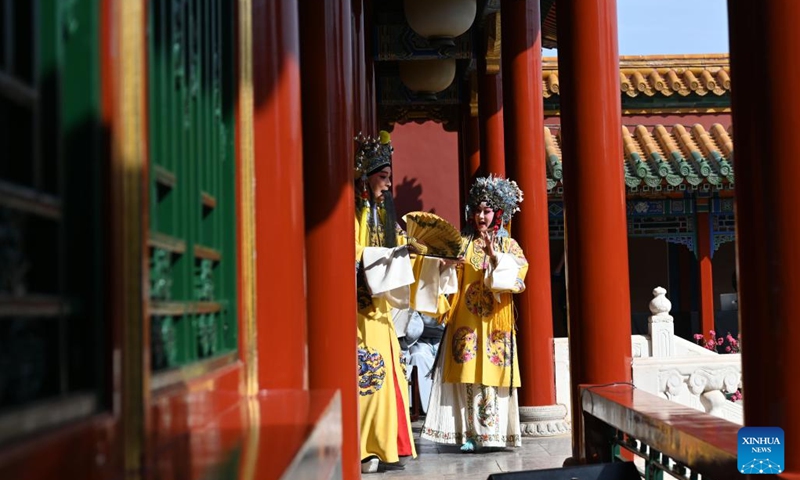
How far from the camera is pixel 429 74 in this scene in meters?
11.9

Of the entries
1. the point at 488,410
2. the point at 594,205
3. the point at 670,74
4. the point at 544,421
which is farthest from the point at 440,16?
the point at 670,74

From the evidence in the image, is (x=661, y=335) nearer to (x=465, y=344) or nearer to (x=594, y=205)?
(x=465, y=344)

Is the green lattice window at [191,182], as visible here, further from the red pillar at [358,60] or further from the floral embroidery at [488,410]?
the red pillar at [358,60]

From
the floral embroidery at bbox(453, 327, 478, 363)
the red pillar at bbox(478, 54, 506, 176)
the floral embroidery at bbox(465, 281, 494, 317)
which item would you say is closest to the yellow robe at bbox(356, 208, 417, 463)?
the floral embroidery at bbox(453, 327, 478, 363)

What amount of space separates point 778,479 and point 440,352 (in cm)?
463

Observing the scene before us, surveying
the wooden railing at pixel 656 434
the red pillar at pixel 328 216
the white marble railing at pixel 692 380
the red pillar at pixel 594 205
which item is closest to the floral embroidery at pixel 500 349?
the white marble railing at pixel 692 380

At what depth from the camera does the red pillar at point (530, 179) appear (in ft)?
24.2

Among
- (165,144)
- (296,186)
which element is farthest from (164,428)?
(296,186)

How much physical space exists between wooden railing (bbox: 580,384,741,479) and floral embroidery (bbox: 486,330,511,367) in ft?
6.60

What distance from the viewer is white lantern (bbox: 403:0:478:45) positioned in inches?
343

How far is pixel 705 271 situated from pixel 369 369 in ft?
34.4

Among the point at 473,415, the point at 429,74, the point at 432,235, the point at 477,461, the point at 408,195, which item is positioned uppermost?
the point at 429,74

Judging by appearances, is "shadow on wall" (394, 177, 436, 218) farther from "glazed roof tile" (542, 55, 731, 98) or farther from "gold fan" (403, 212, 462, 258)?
"gold fan" (403, 212, 462, 258)

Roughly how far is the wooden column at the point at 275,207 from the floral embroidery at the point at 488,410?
12.3ft
